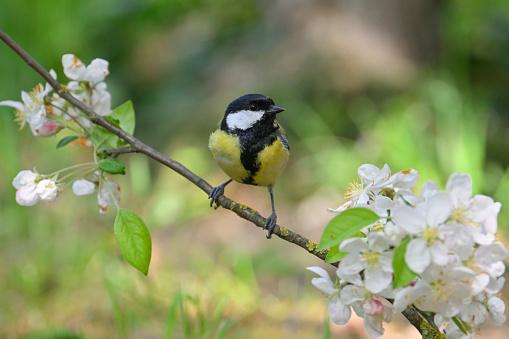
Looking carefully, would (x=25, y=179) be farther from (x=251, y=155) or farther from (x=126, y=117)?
(x=251, y=155)

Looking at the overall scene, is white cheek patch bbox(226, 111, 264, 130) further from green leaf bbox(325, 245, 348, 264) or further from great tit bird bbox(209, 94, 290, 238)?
green leaf bbox(325, 245, 348, 264)

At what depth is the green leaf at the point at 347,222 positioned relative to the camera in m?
0.64

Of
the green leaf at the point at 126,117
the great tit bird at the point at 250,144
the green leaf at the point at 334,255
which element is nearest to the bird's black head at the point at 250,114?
the great tit bird at the point at 250,144

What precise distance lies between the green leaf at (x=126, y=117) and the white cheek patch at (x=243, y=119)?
13.7 inches

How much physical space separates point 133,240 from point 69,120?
370 mm

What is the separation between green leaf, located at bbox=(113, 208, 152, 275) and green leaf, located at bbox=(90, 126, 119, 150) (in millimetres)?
210

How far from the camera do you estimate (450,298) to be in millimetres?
640

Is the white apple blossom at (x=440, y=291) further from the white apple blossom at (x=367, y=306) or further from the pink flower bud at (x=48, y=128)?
the pink flower bud at (x=48, y=128)

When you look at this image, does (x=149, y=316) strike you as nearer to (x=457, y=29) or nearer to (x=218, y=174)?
(x=218, y=174)

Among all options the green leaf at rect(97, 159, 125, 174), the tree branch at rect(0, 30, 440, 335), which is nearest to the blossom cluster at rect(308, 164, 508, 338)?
the tree branch at rect(0, 30, 440, 335)

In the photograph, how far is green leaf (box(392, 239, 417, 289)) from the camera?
0.60 meters

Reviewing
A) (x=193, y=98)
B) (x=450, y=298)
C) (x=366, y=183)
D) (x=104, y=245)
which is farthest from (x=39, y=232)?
(x=450, y=298)

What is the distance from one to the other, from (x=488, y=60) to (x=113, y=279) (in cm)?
308

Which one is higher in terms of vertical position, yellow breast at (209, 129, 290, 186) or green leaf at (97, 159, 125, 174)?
green leaf at (97, 159, 125, 174)
